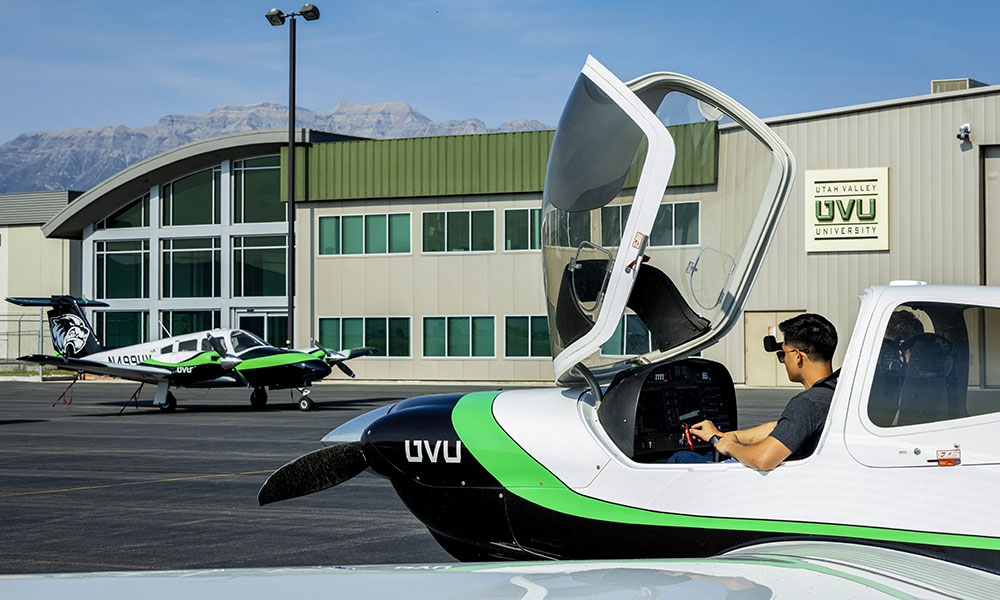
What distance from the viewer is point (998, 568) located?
3.82m

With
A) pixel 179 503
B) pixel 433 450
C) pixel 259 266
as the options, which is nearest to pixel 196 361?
pixel 179 503

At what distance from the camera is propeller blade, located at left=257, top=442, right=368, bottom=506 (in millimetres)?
5723

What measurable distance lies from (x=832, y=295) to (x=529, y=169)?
1099 cm

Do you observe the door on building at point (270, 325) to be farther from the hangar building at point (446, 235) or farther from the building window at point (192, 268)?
the building window at point (192, 268)

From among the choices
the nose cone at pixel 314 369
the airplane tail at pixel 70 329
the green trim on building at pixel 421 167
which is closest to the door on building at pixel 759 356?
the green trim on building at pixel 421 167

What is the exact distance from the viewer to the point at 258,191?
4125 centimetres

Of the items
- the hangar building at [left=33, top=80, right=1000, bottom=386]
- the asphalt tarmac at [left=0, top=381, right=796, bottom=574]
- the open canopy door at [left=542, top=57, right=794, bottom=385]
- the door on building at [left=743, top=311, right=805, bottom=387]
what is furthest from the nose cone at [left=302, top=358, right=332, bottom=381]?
the open canopy door at [left=542, top=57, right=794, bottom=385]

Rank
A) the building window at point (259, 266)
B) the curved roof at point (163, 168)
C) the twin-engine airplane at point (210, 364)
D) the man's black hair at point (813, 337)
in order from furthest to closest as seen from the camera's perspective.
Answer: the building window at point (259, 266) < the curved roof at point (163, 168) < the twin-engine airplane at point (210, 364) < the man's black hair at point (813, 337)

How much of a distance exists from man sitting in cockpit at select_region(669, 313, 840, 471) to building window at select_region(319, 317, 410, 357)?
3356cm

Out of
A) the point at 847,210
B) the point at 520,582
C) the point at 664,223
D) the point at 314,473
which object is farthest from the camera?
the point at 847,210

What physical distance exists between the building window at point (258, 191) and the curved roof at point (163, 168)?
0.44 meters

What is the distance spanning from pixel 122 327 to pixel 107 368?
65.9ft

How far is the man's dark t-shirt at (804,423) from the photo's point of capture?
14.2 ft

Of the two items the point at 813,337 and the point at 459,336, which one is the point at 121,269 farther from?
the point at 813,337
